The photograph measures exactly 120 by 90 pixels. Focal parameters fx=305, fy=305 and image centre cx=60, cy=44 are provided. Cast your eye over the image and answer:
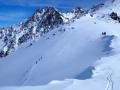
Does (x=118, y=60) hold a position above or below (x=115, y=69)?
above

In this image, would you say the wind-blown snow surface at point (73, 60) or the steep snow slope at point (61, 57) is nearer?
the wind-blown snow surface at point (73, 60)

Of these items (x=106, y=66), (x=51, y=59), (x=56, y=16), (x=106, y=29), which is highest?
(x=56, y=16)

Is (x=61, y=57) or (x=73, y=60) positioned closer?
(x=73, y=60)

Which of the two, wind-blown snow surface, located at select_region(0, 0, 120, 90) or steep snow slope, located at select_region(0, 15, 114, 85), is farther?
steep snow slope, located at select_region(0, 15, 114, 85)

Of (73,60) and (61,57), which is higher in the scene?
(61,57)

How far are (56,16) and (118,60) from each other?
14903 cm

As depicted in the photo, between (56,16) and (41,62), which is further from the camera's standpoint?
(56,16)

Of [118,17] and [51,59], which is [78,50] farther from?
[118,17]

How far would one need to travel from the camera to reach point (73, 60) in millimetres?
37844

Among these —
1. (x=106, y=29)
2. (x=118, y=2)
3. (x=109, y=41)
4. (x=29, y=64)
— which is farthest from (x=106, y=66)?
(x=118, y=2)

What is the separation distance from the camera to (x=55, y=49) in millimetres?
45562

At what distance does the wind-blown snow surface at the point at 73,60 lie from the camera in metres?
20.8

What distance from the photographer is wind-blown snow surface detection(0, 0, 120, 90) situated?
20788 mm

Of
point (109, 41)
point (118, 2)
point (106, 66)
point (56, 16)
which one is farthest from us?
point (56, 16)
